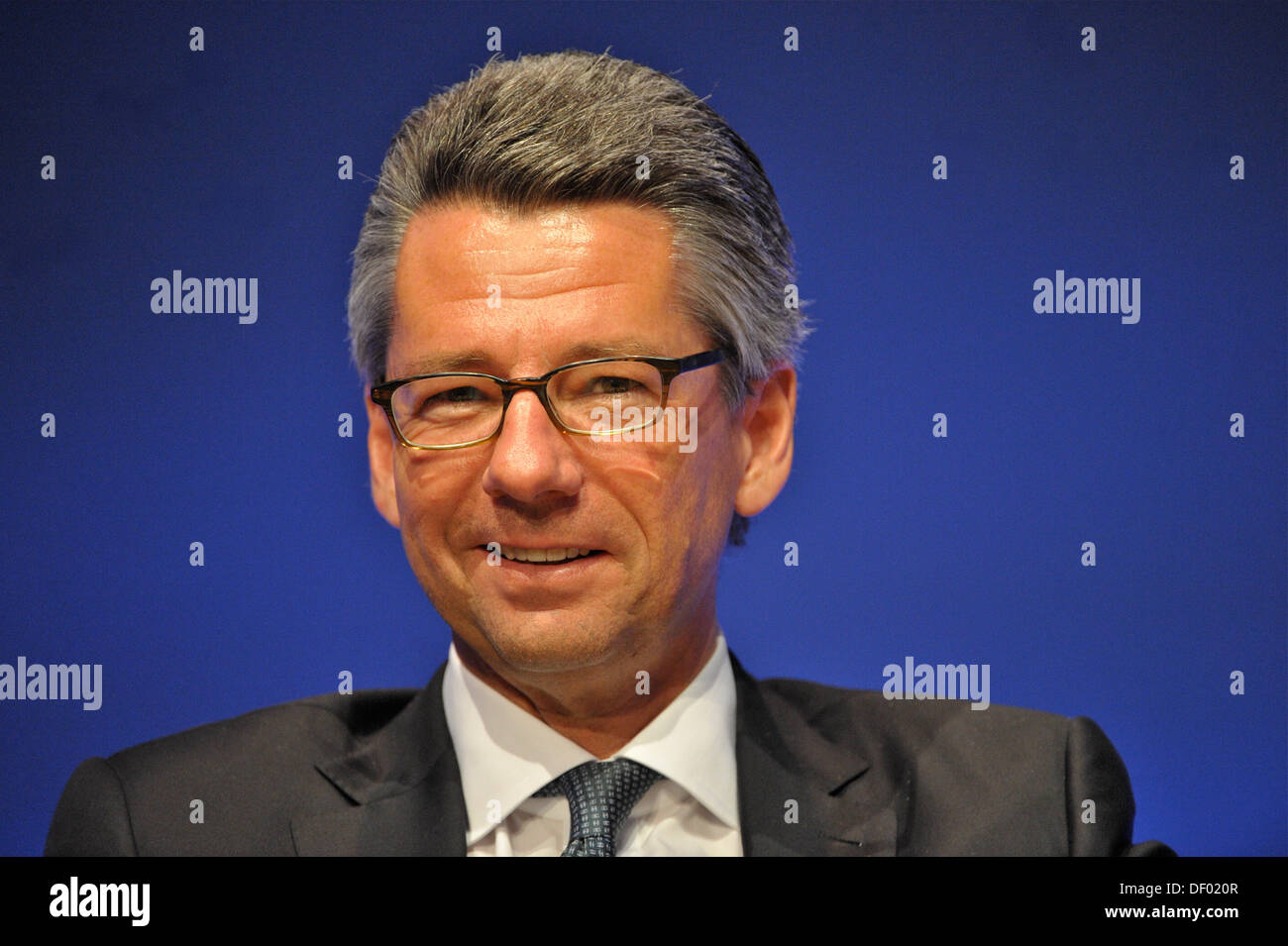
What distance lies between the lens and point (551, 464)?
6.50 feet

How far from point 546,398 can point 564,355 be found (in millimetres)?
75

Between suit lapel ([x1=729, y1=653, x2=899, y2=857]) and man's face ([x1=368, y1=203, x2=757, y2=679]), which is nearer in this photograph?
man's face ([x1=368, y1=203, x2=757, y2=679])

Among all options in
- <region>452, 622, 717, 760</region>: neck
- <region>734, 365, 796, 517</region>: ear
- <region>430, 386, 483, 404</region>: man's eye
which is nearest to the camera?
<region>430, 386, 483, 404</region>: man's eye

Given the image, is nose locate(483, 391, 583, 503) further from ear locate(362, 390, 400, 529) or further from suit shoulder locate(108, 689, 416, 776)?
suit shoulder locate(108, 689, 416, 776)

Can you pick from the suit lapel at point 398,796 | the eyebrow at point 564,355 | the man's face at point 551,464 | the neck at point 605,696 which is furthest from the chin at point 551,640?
the eyebrow at point 564,355

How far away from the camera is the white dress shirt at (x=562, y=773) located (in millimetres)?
2154

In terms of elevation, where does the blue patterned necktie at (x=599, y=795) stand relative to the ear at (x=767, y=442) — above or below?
below

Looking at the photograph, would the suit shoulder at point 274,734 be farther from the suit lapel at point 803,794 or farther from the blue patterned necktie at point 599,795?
the suit lapel at point 803,794

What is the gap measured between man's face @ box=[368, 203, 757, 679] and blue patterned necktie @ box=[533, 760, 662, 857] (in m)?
0.18

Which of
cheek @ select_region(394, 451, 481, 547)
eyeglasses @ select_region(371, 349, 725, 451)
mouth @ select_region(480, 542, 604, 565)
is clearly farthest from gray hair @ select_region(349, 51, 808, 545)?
mouth @ select_region(480, 542, 604, 565)

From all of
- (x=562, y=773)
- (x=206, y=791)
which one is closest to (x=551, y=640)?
(x=562, y=773)

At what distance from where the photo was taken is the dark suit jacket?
214cm

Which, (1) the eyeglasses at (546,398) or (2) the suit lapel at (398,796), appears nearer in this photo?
(1) the eyeglasses at (546,398)

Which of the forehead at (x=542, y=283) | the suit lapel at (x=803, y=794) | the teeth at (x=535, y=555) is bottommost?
the suit lapel at (x=803, y=794)
